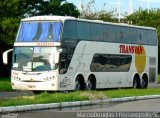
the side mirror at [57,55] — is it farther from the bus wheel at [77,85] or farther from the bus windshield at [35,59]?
the bus wheel at [77,85]

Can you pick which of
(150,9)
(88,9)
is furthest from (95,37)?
(150,9)

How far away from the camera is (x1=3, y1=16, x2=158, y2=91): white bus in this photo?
26.8 m

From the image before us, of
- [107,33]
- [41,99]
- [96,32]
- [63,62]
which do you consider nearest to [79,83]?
[63,62]

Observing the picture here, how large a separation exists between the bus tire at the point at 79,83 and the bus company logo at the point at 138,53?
4.76 m

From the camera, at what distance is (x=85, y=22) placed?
2939cm

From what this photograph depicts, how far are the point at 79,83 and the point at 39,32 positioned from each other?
12.2 ft

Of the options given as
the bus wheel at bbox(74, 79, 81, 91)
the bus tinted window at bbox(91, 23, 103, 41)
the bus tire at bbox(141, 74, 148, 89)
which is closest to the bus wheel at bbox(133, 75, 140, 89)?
the bus tire at bbox(141, 74, 148, 89)

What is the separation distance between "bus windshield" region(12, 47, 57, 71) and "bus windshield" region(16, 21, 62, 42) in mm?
501

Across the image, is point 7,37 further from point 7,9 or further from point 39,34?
point 39,34

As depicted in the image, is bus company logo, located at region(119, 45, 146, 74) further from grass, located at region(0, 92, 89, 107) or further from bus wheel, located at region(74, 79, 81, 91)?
grass, located at region(0, 92, 89, 107)

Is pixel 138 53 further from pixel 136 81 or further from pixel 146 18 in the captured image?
pixel 146 18

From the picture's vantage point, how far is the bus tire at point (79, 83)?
2851 centimetres

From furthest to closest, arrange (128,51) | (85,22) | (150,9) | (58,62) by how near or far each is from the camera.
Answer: (150,9) → (128,51) → (85,22) → (58,62)

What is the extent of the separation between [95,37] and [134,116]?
14.9 metres
